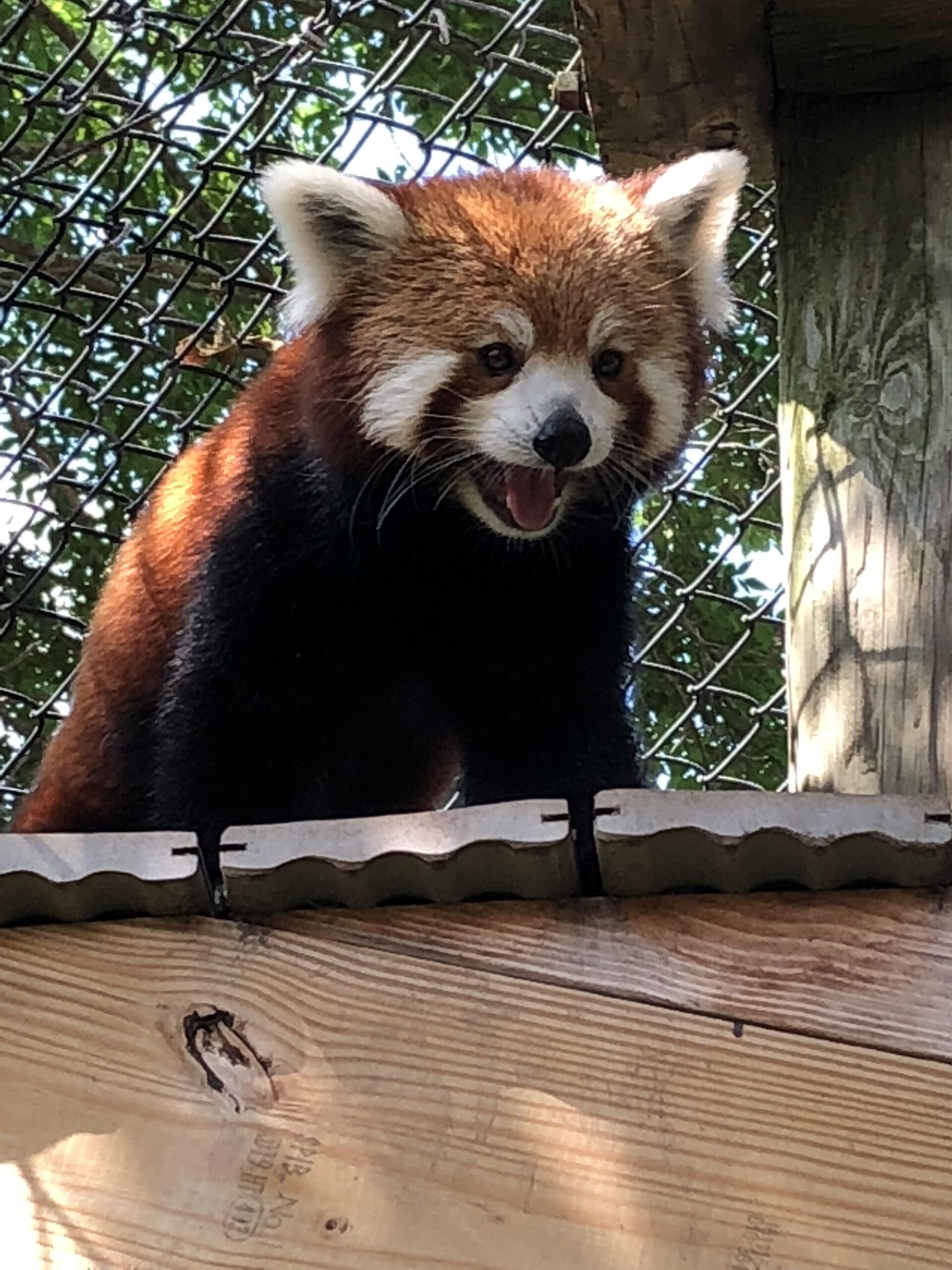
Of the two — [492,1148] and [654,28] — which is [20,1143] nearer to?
[492,1148]

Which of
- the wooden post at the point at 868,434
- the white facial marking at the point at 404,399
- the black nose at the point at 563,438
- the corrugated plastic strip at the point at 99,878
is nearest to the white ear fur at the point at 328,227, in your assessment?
the white facial marking at the point at 404,399

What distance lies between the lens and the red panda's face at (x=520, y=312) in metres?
2.24

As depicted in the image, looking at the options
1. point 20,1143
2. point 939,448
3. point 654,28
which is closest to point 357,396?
point 654,28

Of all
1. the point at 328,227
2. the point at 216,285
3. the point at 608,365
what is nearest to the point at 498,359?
the point at 608,365

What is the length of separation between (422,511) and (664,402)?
0.35 m

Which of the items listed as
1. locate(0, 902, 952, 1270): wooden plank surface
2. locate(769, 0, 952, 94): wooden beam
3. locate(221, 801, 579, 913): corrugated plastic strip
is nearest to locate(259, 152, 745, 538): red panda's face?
locate(769, 0, 952, 94): wooden beam

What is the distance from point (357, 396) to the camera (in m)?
2.27

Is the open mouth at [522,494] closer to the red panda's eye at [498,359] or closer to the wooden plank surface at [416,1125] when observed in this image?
the red panda's eye at [498,359]

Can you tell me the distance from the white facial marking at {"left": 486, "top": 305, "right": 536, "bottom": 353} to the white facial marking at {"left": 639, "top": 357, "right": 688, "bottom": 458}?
0.17 m

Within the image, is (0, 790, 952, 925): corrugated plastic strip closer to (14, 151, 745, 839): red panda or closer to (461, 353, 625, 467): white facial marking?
(14, 151, 745, 839): red panda

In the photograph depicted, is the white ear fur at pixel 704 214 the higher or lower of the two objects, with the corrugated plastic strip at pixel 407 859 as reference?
higher

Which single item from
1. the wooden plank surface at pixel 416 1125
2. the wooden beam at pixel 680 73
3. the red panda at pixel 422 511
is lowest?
the wooden plank surface at pixel 416 1125

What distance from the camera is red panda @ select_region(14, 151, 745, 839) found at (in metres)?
2.21

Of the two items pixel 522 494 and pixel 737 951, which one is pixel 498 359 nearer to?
pixel 522 494
